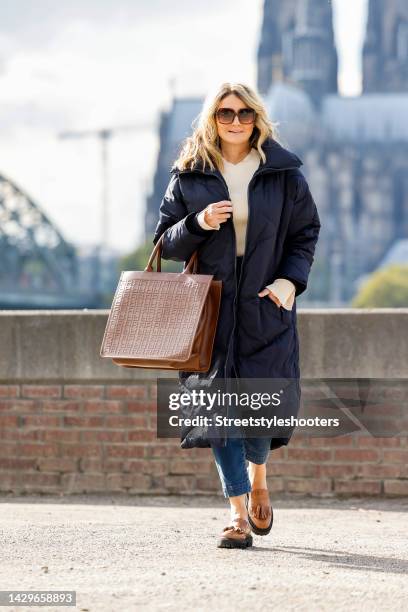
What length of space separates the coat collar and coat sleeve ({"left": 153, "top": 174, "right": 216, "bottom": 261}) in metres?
0.09

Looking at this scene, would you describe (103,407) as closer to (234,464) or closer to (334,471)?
(334,471)

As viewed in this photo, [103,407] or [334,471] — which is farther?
[103,407]

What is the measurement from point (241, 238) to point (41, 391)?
2.04m

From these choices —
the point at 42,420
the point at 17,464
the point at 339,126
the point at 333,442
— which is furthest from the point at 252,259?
the point at 339,126

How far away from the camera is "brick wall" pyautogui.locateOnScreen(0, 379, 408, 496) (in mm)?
5926

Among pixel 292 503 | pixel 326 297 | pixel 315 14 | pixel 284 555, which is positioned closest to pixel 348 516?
pixel 292 503

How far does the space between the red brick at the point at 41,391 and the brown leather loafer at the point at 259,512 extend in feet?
5.59

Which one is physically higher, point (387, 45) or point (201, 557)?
point (387, 45)

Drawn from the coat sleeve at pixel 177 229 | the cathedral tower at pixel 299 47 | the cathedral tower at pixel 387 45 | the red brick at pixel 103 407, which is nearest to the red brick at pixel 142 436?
the red brick at pixel 103 407

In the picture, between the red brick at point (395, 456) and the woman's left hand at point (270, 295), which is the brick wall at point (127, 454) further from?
the woman's left hand at point (270, 295)

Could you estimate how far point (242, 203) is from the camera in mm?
4289

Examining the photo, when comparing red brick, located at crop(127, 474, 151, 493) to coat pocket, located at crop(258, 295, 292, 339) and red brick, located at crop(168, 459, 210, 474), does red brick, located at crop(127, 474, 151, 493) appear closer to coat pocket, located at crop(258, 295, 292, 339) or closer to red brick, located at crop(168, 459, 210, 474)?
red brick, located at crop(168, 459, 210, 474)

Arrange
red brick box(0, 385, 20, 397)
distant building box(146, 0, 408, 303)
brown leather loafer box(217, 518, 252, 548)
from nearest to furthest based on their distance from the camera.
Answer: brown leather loafer box(217, 518, 252, 548)
red brick box(0, 385, 20, 397)
distant building box(146, 0, 408, 303)

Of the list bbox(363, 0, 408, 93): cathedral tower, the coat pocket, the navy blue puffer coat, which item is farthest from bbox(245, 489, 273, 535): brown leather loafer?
bbox(363, 0, 408, 93): cathedral tower
